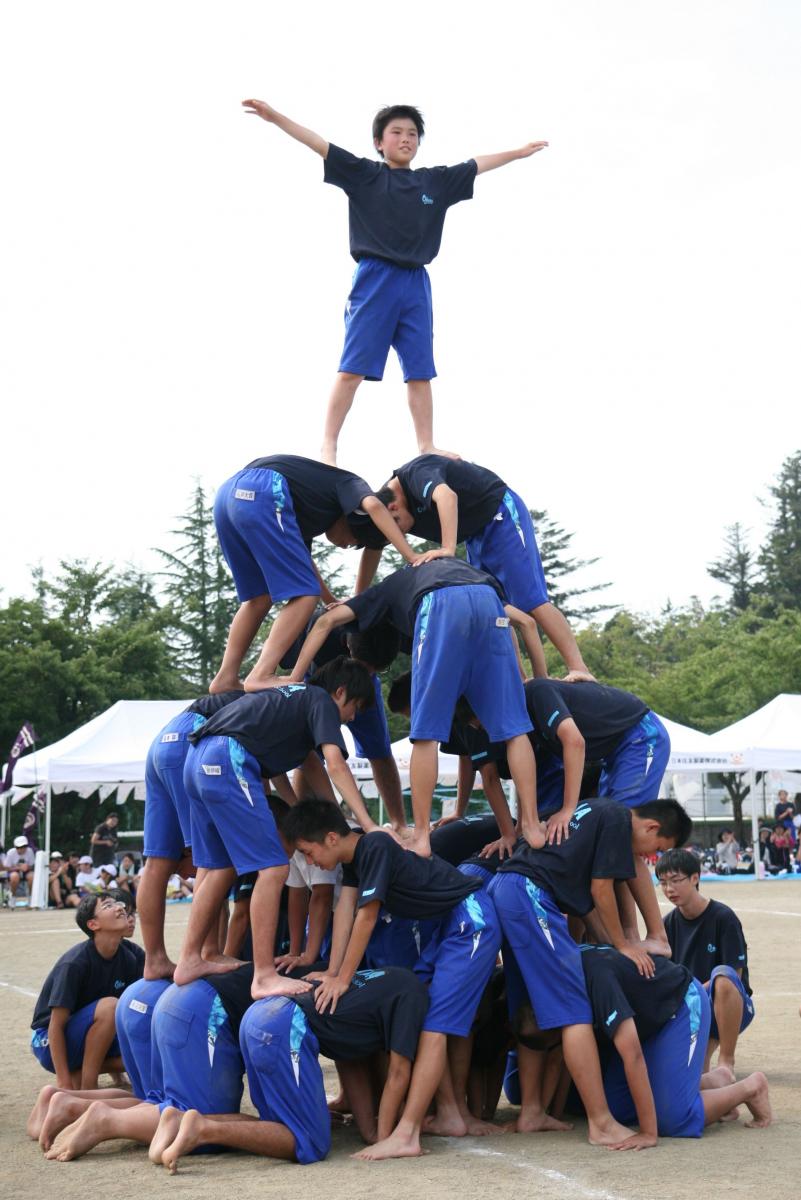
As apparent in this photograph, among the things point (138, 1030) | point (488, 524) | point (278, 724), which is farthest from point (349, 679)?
point (138, 1030)

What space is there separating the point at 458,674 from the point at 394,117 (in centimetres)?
365

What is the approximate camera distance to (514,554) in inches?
337

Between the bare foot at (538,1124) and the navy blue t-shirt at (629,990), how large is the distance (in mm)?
544

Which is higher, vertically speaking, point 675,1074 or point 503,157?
point 503,157

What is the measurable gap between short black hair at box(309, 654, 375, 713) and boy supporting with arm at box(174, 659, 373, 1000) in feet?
0.05

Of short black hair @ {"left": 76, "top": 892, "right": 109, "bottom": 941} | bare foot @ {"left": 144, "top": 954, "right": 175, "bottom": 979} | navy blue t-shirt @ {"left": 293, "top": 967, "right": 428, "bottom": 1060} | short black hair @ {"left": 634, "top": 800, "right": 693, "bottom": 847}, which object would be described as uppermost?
short black hair @ {"left": 634, "top": 800, "right": 693, "bottom": 847}

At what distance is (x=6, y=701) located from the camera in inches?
1670

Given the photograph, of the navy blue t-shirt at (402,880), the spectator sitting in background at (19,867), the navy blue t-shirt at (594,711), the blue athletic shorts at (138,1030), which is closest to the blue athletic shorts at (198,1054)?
the blue athletic shorts at (138,1030)

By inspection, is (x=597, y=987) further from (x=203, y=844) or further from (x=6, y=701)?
(x=6, y=701)

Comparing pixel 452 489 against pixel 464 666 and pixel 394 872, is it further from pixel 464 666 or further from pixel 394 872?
pixel 394 872

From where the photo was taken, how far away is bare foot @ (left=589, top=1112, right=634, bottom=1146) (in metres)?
6.40

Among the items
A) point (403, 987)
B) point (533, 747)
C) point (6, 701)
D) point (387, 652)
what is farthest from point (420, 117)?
point (6, 701)

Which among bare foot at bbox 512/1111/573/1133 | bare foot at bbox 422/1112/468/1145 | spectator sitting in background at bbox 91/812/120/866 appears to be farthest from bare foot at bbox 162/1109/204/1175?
spectator sitting in background at bbox 91/812/120/866

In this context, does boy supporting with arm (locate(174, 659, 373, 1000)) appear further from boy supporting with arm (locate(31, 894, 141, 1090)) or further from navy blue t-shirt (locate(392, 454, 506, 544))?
navy blue t-shirt (locate(392, 454, 506, 544))
